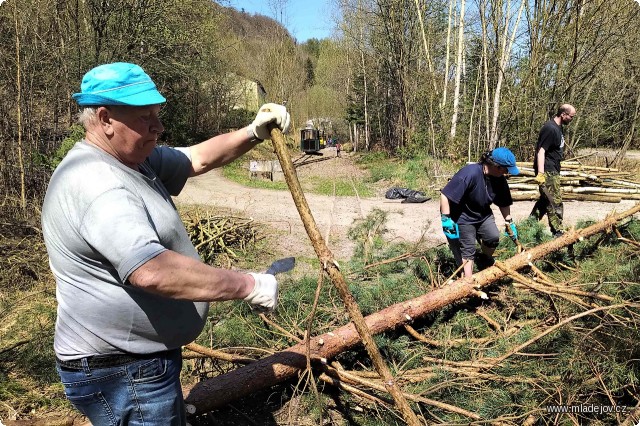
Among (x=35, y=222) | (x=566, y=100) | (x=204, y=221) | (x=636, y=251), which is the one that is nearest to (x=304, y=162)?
(x=566, y=100)

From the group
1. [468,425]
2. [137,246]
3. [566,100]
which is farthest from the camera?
[566,100]

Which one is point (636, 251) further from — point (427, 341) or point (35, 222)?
point (35, 222)

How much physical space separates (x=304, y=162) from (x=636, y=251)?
51.5ft

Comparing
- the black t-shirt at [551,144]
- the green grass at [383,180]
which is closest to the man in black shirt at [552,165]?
the black t-shirt at [551,144]

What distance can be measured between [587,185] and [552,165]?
5023 millimetres

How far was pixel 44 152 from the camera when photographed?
22.3ft

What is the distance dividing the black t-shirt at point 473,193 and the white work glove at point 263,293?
2.73 metres

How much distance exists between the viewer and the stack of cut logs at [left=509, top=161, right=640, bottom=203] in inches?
378

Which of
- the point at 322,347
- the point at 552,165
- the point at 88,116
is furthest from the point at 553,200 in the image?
the point at 88,116

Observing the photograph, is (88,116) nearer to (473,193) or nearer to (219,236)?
(473,193)

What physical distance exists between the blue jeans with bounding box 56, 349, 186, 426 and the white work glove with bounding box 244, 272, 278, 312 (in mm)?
360

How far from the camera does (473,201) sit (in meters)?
4.11

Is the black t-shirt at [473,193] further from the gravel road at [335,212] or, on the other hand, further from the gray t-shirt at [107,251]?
the gray t-shirt at [107,251]

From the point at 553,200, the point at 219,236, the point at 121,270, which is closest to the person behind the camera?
the point at 121,270
